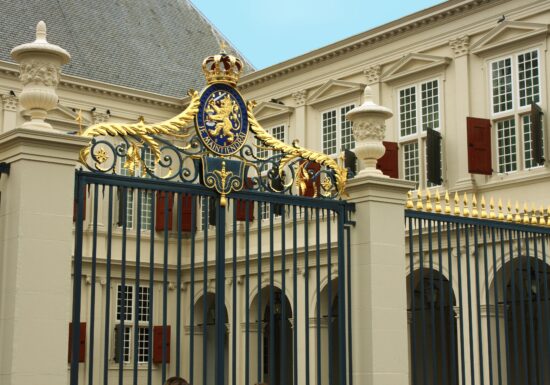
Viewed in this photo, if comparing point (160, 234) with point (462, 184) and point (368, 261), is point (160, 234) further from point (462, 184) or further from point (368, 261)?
point (368, 261)

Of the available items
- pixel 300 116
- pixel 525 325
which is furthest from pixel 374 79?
pixel 525 325

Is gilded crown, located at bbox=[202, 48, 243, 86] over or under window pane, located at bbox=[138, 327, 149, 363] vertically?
over

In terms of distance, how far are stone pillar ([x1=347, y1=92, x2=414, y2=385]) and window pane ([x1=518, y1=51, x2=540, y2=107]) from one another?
12.1m

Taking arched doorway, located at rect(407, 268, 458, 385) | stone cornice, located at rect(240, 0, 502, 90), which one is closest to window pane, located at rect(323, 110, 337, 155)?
stone cornice, located at rect(240, 0, 502, 90)

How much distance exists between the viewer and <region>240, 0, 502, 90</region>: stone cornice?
22359mm

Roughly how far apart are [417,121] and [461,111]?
1439 millimetres

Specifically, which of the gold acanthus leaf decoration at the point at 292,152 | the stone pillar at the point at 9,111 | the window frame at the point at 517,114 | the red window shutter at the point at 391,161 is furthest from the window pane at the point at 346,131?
the gold acanthus leaf decoration at the point at 292,152

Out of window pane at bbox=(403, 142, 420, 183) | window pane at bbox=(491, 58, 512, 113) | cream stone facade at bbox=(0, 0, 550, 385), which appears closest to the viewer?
cream stone facade at bbox=(0, 0, 550, 385)

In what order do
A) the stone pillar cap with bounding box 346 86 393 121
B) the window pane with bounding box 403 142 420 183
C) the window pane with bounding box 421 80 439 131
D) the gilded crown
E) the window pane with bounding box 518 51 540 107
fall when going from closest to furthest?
1. the gilded crown
2. the stone pillar cap with bounding box 346 86 393 121
3. the window pane with bounding box 518 51 540 107
4. the window pane with bounding box 421 80 439 131
5. the window pane with bounding box 403 142 420 183

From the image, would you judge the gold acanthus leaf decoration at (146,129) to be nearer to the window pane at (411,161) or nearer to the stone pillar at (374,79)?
the window pane at (411,161)

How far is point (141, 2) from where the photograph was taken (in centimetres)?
3469

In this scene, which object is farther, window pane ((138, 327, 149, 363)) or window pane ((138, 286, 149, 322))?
window pane ((138, 327, 149, 363))

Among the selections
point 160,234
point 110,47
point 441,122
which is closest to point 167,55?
point 110,47

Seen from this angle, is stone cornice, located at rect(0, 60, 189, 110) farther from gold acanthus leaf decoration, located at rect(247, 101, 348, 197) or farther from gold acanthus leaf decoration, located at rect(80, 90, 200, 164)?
gold acanthus leaf decoration, located at rect(80, 90, 200, 164)
